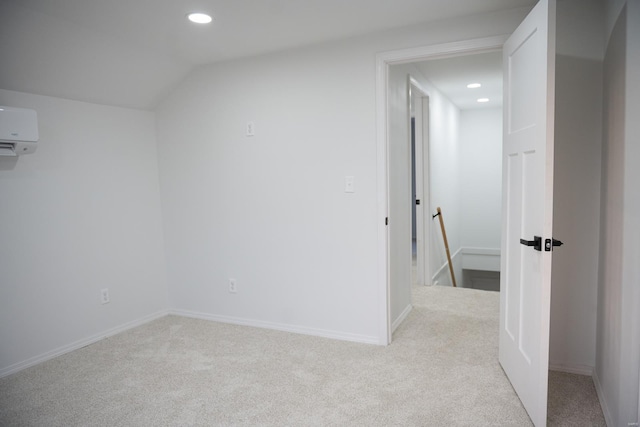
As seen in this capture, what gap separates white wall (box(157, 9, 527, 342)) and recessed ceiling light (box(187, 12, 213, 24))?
31.1 inches

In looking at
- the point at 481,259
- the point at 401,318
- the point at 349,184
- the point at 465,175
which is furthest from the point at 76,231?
the point at 481,259

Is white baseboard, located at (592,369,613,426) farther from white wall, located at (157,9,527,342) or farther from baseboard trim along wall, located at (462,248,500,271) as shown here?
baseboard trim along wall, located at (462,248,500,271)

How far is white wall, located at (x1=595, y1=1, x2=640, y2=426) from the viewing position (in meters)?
1.84

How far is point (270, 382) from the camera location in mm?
2615

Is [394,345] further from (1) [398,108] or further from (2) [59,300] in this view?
(2) [59,300]

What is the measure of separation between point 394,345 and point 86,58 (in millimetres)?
2937

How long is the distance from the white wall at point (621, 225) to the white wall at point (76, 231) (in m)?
3.41

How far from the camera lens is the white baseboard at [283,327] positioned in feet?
10.6

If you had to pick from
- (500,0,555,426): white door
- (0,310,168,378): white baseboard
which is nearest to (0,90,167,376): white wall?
(0,310,168,378): white baseboard

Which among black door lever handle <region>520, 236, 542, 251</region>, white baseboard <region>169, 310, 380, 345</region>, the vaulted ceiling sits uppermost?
the vaulted ceiling

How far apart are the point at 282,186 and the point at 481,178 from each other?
4.38 m

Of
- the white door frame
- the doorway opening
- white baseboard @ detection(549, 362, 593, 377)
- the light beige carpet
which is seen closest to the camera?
the light beige carpet

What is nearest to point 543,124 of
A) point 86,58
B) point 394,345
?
point 394,345

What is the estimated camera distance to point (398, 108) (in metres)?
3.56
